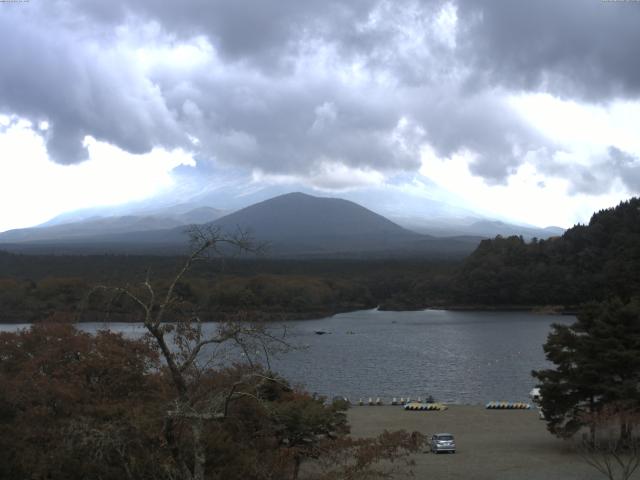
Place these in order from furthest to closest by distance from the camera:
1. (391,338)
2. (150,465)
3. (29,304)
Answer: (29,304) → (391,338) → (150,465)

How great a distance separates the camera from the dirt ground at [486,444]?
48.5 feet

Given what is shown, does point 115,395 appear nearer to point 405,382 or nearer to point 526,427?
point 526,427

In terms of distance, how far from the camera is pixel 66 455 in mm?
8672

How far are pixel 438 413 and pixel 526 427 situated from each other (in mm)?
3748

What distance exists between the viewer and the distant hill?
2739 inches

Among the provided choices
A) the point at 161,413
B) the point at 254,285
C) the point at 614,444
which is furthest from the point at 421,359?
the point at 254,285

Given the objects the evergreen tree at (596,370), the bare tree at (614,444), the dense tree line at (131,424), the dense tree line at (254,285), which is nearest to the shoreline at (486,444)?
the bare tree at (614,444)

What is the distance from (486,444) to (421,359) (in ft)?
65.8

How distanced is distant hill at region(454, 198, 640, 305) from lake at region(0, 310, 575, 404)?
1013 centimetres

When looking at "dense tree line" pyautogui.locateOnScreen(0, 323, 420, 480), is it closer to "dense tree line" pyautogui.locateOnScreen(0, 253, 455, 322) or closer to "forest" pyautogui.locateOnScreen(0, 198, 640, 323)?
"dense tree line" pyautogui.locateOnScreen(0, 253, 455, 322)

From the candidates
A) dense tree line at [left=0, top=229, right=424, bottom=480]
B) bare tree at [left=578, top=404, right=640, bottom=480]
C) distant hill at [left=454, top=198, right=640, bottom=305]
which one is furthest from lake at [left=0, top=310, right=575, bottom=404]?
distant hill at [left=454, top=198, right=640, bottom=305]

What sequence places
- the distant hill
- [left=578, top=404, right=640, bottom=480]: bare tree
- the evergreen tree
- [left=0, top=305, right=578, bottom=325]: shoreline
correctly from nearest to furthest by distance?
[left=578, top=404, right=640, bottom=480]: bare tree < the evergreen tree < [left=0, top=305, right=578, bottom=325]: shoreline < the distant hill

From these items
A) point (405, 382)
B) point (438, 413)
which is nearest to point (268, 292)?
point (405, 382)

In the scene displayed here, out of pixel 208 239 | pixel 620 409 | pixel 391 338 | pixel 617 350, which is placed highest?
pixel 208 239
